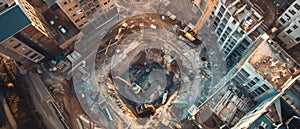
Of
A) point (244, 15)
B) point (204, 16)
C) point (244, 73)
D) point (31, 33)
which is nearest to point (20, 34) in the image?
point (31, 33)

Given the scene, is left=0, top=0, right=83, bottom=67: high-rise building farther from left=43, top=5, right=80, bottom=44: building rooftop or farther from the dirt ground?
the dirt ground

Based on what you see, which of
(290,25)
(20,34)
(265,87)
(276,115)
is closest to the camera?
(276,115)

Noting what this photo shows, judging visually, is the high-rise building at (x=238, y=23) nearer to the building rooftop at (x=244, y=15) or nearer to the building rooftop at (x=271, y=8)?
the building rooftop at (x=244, y=15)

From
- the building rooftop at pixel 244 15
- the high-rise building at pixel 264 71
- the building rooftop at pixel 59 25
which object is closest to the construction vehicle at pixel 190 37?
the high-rise building at pixel 264 71

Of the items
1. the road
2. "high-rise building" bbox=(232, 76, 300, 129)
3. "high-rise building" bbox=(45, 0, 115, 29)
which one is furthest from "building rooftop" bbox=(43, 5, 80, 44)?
"high-rise building" bbox=(232, 76, 300, 129)

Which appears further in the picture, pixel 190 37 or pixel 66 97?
pixel 190 37

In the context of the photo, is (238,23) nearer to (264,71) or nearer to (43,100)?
(264,71)
